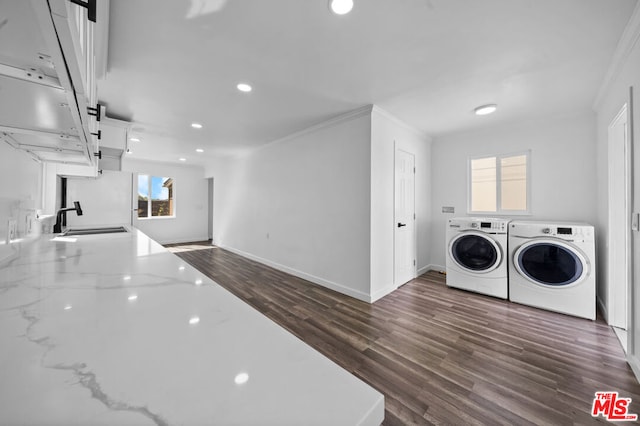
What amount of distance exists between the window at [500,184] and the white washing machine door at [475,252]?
767 millimetres

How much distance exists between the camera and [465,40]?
5.50 feet

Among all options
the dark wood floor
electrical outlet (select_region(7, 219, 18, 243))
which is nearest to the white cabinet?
electrical outlet (select_region(7, 219, 18, 243))

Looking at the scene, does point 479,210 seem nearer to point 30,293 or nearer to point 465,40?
point 465,40

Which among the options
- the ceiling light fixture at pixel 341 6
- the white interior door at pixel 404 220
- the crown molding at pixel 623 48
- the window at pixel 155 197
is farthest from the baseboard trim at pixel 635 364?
the window at pixel 155 197

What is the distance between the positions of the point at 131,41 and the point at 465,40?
239 centimetres

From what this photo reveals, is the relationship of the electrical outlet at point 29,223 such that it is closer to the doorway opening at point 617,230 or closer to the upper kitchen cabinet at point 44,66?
the upper kitchen cabinet at point 44,66

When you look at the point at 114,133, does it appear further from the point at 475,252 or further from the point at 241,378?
the point at 475,252

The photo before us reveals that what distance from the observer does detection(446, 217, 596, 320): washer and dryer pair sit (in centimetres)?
244

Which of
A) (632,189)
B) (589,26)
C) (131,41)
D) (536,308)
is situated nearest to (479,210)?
(536,308)

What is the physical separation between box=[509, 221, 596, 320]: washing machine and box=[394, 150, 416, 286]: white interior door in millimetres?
1194

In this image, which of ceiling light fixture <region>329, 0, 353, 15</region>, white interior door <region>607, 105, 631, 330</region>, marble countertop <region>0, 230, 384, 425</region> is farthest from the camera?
white interior door <region>607, 105, 631, 330</region>

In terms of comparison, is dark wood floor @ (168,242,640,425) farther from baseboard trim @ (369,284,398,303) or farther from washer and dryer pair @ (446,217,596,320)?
washer and dryer pair @ (446,217,596,320)

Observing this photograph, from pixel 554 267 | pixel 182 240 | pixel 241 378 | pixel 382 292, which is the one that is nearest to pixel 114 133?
pixel 241 378

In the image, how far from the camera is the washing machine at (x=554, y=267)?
2.41 metres
